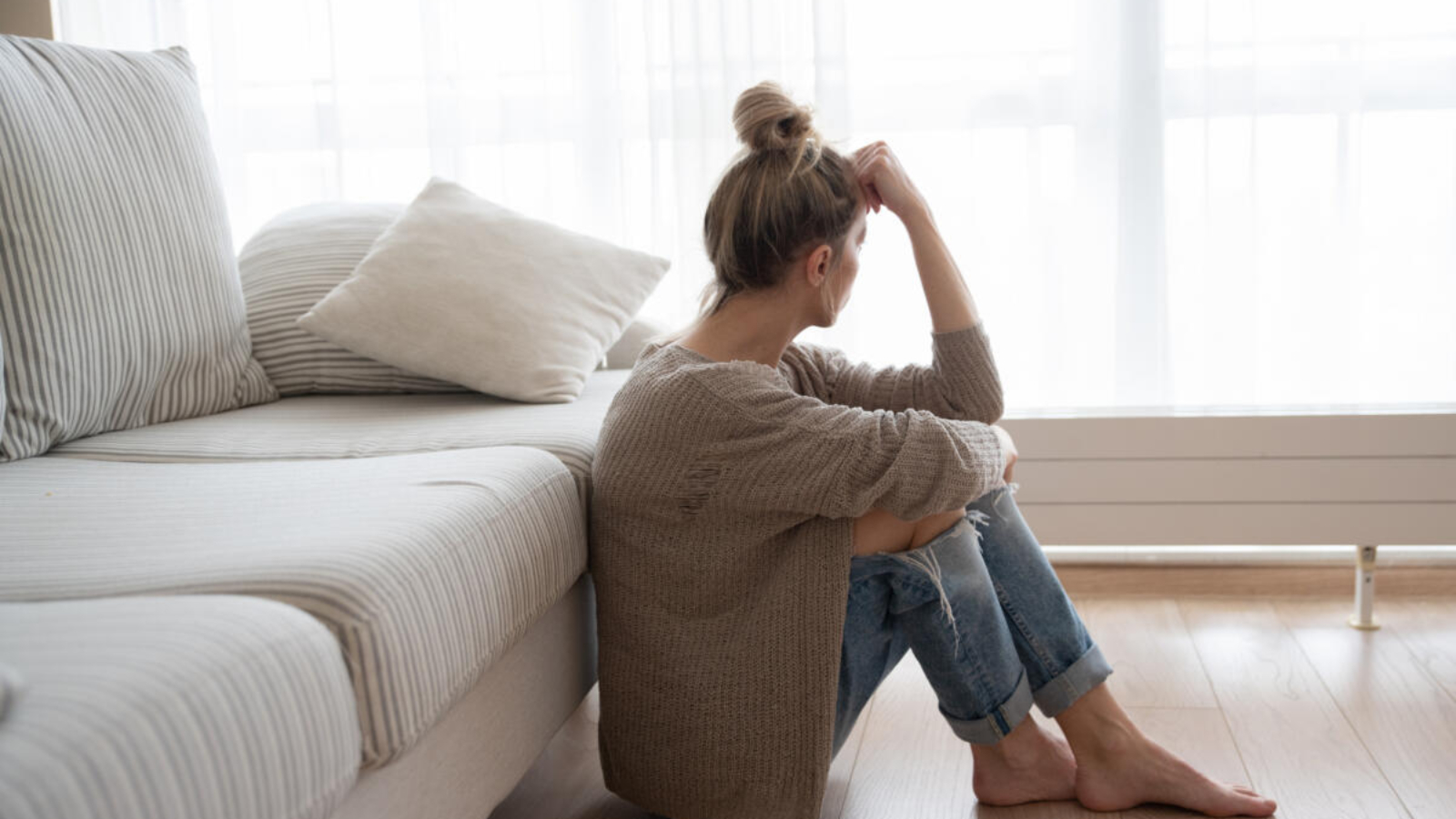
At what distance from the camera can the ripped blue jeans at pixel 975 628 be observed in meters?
1.33

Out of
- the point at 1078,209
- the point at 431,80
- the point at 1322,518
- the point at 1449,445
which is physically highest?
the point at 431,80

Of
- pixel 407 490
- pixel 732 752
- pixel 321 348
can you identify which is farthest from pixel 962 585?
pixel 321 348

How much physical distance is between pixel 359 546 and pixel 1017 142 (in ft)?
5.63

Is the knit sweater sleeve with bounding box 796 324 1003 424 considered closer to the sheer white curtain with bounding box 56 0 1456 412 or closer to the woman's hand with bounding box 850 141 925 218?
the woman's hand with bounding box 850 141 925 218

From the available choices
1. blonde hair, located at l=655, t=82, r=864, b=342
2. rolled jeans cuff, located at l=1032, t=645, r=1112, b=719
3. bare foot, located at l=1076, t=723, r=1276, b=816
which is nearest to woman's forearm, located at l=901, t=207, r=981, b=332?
blonde hair, located at l=655, t=82, r=864, b=342

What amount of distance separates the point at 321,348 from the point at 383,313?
18 centimetres

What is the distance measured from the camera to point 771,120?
1338 millimetres

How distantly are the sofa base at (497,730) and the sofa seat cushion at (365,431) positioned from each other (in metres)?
0.19

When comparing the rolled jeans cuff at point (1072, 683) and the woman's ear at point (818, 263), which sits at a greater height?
the woman's ear at point (818, 263)

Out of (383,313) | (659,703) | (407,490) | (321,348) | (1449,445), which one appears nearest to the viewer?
(407,490)

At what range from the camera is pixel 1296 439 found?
2.20m

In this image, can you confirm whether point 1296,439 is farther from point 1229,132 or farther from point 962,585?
point 962,585

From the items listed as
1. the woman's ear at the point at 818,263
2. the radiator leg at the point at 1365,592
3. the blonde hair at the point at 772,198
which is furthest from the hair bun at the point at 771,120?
the radiator leg at the point at 1365,592

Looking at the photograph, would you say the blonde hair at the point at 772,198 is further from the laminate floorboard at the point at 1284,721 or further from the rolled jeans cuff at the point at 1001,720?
the laminate floorboard at the point at 1284,721
